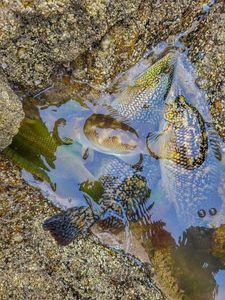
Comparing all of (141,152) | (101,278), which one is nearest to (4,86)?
(141,152)

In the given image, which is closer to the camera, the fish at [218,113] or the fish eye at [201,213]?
the fish at [218,113]

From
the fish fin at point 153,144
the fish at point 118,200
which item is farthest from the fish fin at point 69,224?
the fish fin at point 153,144

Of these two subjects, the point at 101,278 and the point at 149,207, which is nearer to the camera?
the point at 101,278

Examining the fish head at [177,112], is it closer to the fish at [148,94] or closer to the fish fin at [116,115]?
the fish at [148,94]

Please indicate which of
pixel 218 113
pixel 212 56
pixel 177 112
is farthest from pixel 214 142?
pixel 212 56

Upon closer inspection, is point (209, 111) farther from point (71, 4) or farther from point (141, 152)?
point (71, 4)

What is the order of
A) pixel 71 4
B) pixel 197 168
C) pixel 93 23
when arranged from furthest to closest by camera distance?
pixel 197 168
pixel 93 23
pixel 71 4

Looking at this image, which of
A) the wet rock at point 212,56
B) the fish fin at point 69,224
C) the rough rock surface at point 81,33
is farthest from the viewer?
the wet rock at point 212,56

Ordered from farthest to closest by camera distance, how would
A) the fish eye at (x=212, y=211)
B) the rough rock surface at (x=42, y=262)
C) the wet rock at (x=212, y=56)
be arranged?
the fish eye at (x=212, y=211)
the wet rock at (x=212, y=56)
the rough rock surface at (x=42, y=262)
